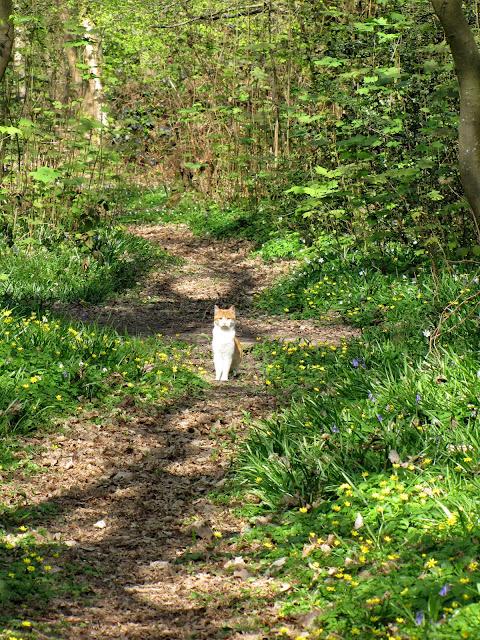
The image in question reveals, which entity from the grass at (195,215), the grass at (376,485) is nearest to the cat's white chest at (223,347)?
the grass at (376,485)

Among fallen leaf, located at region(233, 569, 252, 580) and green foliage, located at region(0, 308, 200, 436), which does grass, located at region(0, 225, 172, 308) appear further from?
fallen leaf, located at region(233, 569, 252, 580)

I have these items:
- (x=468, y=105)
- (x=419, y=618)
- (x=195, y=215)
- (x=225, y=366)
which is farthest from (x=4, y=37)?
(x=419, y=618)

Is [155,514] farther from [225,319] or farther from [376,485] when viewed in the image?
[225,319]

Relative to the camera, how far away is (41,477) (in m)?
5.56

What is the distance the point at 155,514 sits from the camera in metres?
5.22

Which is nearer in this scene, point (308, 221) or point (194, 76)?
point (308, 221)

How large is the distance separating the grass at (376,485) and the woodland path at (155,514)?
24 centimetres

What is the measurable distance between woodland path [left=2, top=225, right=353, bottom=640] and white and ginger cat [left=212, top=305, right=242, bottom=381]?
189 mm

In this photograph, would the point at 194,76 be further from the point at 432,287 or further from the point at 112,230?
the point at 432,287

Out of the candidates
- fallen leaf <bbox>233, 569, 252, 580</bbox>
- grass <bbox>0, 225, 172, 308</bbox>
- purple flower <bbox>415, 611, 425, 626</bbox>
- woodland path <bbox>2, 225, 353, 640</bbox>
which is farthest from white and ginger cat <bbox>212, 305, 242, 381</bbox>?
purple flower <bbox>415, 611, 425, 626</bbox>

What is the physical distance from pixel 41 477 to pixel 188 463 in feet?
3.55

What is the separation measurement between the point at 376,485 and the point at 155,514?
1.47m

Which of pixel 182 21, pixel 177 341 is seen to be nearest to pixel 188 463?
pixel 177 341

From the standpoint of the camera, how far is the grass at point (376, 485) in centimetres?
357
